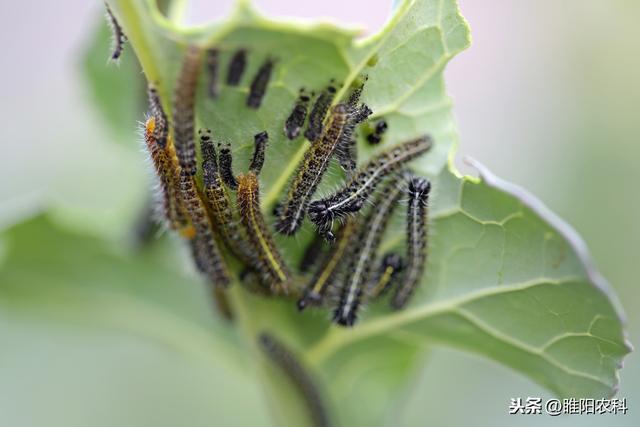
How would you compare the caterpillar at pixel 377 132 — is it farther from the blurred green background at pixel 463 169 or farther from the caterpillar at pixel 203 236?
the blurred green background at pixel 463 169

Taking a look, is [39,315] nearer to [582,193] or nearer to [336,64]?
[336,64]

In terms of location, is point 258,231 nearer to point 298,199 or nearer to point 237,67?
point 298,199

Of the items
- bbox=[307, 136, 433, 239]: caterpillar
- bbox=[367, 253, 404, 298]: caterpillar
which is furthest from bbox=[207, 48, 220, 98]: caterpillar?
bbox=[367, 253, 404, 298]: caterpillar

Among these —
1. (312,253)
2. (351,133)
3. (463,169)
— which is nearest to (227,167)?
(351,133)

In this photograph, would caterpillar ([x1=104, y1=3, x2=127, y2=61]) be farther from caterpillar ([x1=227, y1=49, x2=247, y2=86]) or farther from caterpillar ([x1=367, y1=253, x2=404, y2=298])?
caterpillar ([x1=367, y1=253, x2=404, y2=298])

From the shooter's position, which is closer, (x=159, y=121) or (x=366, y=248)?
(x=159, y=121)

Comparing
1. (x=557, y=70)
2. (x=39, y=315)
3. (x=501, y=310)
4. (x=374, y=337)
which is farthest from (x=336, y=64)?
(x=557, y=70)
